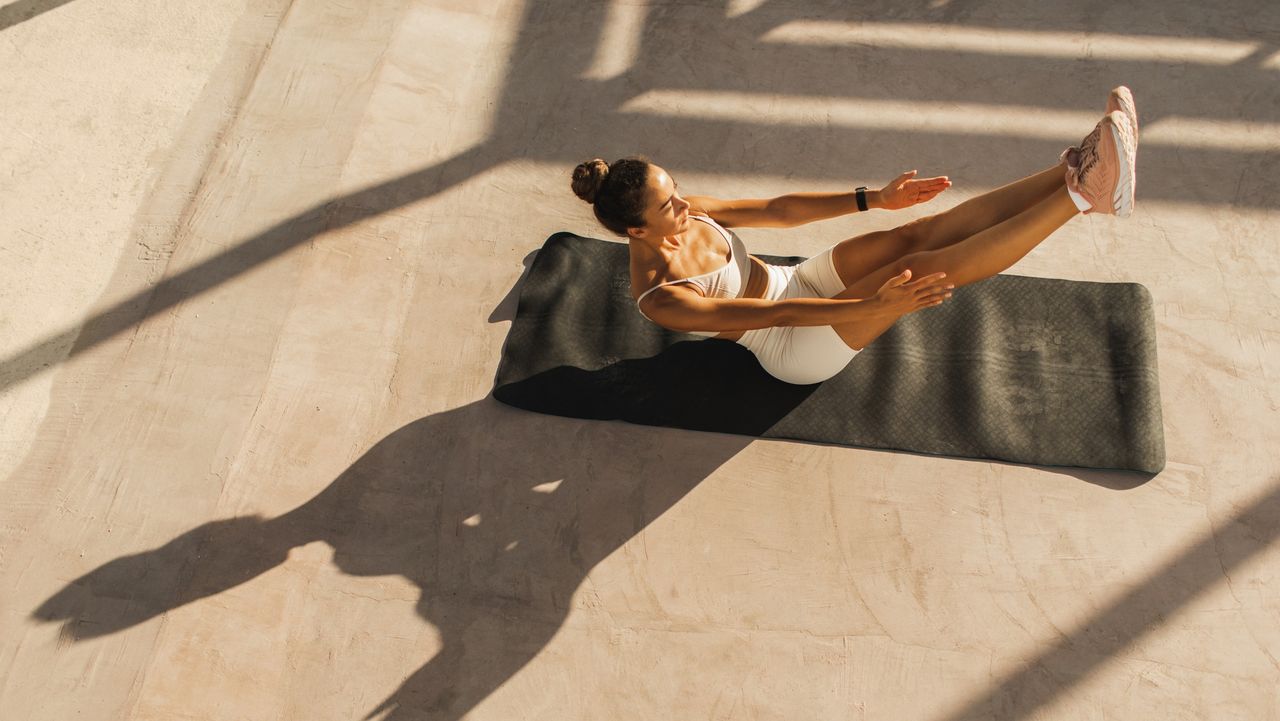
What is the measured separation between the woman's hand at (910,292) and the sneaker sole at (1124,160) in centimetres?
43

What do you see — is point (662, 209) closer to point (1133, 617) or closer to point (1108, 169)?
point (1108, 169)

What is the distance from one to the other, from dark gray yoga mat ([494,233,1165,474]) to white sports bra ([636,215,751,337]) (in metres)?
0.46

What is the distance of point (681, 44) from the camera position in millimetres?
3701

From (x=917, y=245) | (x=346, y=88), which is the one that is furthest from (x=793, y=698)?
(x=346, y=88)

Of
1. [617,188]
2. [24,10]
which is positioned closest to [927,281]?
[617,188]

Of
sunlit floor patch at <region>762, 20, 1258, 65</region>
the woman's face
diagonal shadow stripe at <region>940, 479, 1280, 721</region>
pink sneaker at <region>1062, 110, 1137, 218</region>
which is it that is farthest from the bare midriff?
sunlit floor patch at <region>762, 20, 1258, 65</region>

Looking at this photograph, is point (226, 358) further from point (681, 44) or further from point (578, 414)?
point (681, 44)

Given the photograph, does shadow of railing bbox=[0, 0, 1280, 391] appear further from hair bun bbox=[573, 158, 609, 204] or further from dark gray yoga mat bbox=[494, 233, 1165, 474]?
hair bun bbox=[573, 158, 609, 204]

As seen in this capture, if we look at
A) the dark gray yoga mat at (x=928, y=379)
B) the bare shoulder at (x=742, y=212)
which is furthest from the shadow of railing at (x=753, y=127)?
the bare shoulder at (x=742, y=212)

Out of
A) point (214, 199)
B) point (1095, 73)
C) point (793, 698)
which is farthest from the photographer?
point (1095, 73)

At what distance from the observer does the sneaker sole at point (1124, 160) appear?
2.06 m

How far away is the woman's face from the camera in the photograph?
7.02 ft

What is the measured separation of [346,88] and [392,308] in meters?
1.08

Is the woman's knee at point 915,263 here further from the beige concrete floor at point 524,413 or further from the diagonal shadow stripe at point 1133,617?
the diagonal shadow stripe at point 1133,617
